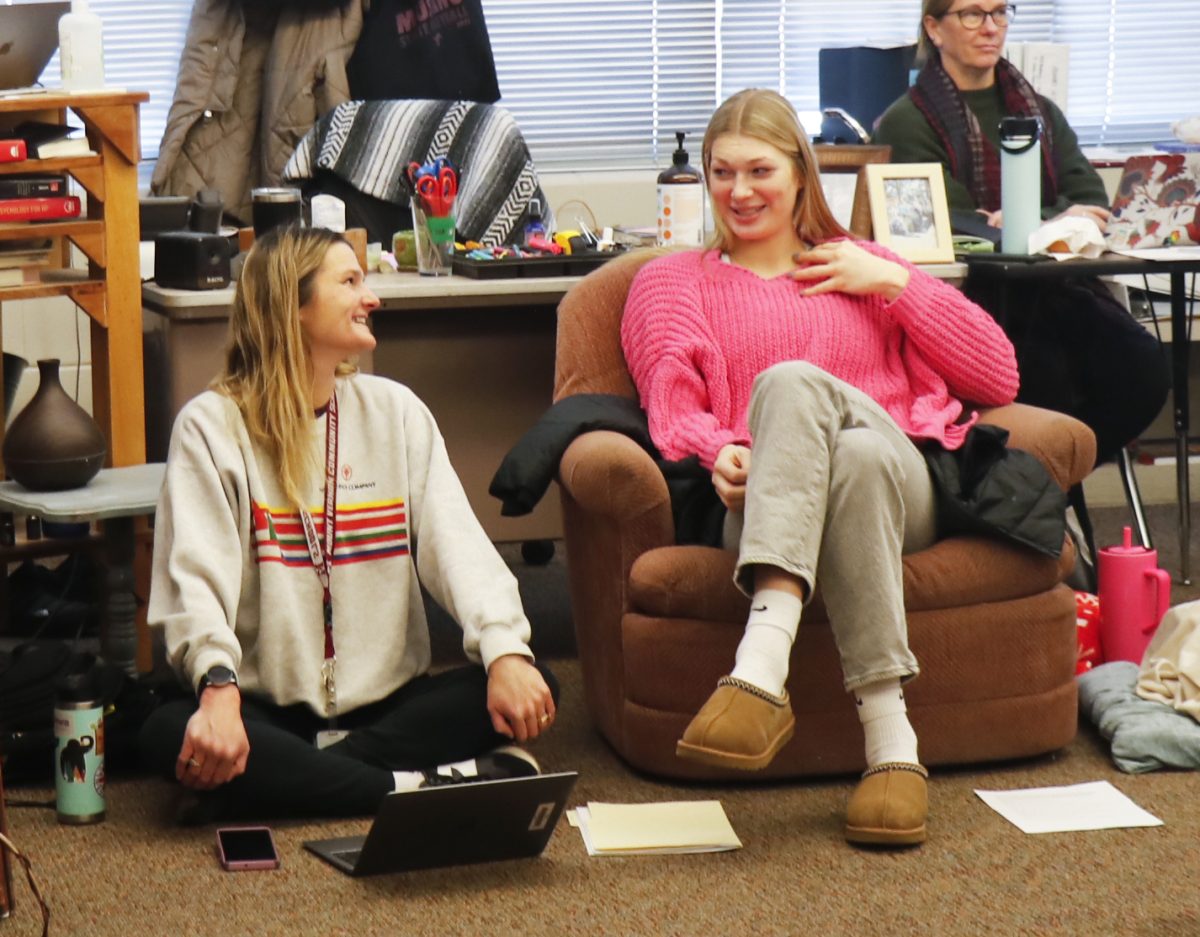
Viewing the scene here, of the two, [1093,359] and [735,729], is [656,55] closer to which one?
[1093,359]

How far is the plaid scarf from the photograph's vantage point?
3.89m

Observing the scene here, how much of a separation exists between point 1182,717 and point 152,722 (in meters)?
1.57

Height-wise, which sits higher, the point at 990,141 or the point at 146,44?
the point at 146,44

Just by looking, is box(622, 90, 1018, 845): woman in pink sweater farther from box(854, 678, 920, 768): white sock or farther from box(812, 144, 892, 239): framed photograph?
box(812, 144, 892, 239): framed photograph

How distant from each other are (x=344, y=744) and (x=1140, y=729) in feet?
4.02

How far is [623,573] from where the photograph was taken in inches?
107

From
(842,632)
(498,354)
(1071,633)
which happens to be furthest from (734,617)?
(498,354)

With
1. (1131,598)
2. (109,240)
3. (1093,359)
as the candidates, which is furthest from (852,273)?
(109,240)

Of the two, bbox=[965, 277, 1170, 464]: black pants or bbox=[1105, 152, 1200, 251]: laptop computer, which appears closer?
bbox=[1105, 152, 1200, 251]: laptop computer

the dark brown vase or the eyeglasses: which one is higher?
the eyeglasses

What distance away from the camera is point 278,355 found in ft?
8.61

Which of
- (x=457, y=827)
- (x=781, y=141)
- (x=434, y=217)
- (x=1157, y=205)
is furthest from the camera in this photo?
(x=1157, y=205)

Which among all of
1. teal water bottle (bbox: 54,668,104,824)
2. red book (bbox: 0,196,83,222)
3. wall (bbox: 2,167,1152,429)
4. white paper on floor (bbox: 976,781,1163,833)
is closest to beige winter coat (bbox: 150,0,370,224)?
wall (bbox: 2,167,1152,429)

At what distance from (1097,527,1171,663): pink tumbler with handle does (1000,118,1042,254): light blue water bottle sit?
66cm
